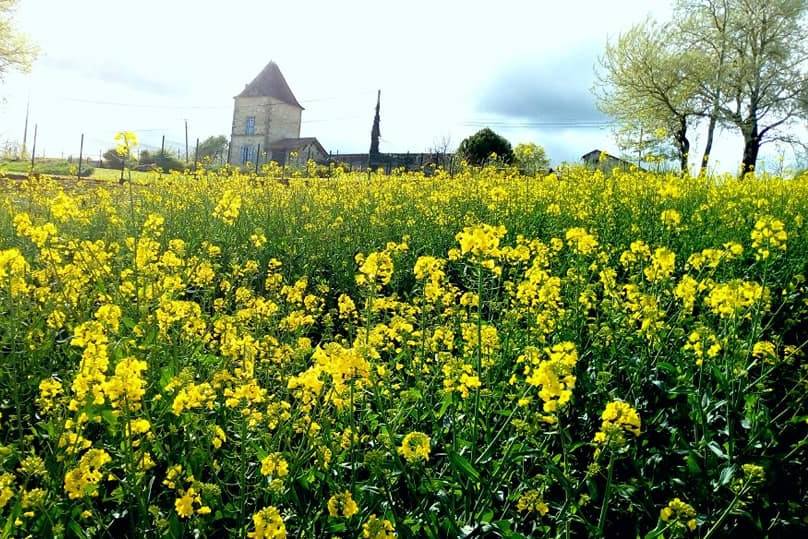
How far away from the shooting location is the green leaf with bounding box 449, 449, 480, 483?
183 centimetres

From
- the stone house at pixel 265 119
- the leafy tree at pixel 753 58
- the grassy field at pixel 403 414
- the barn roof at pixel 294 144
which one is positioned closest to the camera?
the grassy field at pixel 403 414

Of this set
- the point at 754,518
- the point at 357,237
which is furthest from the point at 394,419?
the point at 357,237

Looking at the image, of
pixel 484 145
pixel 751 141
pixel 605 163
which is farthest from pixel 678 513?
pixel 751 141

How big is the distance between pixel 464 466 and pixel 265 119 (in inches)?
2242

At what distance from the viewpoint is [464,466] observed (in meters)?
1.83

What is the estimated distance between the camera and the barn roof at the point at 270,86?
56.7 meters

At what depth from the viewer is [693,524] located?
1.83m

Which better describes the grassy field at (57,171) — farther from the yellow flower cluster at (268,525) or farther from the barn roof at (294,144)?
the barn roof at (294,144)

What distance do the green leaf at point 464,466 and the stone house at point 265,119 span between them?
5420 cm

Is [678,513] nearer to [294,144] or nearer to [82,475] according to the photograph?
[82,475]

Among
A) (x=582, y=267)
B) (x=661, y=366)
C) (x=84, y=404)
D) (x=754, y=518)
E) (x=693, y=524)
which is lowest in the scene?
(x=754, y=518)

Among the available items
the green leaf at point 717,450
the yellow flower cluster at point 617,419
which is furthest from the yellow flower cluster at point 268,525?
the green leaf at point 717,450

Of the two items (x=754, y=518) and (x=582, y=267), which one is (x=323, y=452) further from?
(x=582, y=267)

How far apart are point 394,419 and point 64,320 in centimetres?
173
